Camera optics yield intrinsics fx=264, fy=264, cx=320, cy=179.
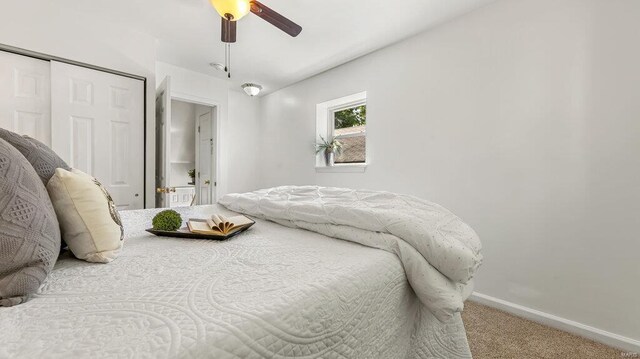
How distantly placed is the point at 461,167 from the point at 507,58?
2.97 feet

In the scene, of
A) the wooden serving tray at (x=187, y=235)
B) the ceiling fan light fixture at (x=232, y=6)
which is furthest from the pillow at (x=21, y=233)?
the ceiling fan light fixture at (x=232, y=6)

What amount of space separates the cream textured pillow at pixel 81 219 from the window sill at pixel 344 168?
2534 mm

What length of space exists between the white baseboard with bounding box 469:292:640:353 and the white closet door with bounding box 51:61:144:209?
11.0 ft

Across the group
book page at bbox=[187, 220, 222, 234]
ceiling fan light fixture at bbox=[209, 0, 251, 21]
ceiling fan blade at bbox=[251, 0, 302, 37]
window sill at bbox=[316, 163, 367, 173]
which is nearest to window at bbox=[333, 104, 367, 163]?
window sill at bbox=[316, 163, 367, 173]

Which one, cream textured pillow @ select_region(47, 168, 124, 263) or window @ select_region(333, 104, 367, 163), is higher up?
window @ select_region(333, 104, 367, 163)

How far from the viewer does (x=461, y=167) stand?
91.1 inches

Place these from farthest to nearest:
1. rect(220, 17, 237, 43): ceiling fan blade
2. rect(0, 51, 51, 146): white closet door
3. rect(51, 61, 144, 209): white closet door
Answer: rect(51, 61, 144, 209): white closet door
rect(0, 51, 51, 146): white closet door
rect(220, 17, 237, 43): ceiling fan blade

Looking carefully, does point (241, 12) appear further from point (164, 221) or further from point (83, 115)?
point (83, 115)

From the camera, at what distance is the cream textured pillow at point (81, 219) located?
0.78 m

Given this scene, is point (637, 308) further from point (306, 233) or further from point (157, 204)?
point (157, 204)

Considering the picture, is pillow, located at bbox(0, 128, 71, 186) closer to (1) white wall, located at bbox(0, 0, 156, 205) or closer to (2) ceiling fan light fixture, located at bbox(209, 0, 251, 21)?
(2) ceiling fan light fixture, located at bbox(209, 0, 251, 21)

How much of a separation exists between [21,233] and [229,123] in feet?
12.7

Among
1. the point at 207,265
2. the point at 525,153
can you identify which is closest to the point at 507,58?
the point at 525,153

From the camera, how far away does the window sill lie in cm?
308
